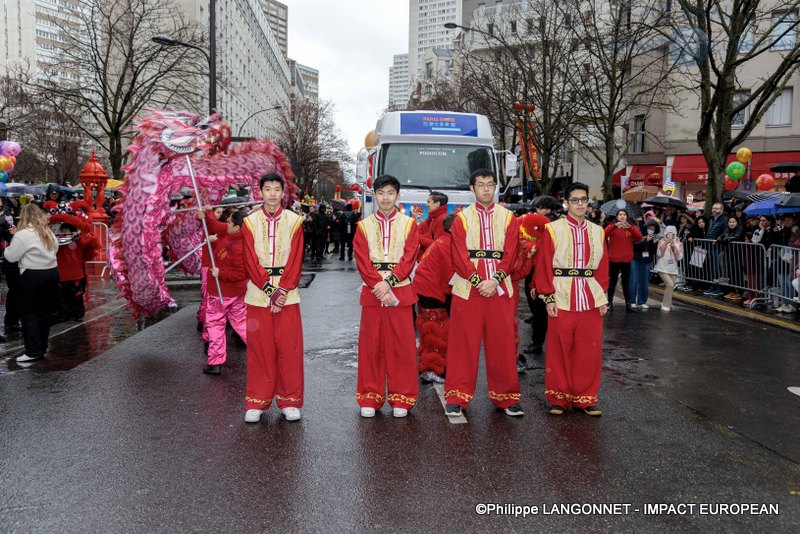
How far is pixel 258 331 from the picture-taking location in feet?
17.6

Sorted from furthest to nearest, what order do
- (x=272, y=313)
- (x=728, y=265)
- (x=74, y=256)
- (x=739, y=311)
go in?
(x=728, y=265), (x=739, y=311), (x=74, y=256), (x=272, y=313)

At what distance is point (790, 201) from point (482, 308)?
817 centimetres

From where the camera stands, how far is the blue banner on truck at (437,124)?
495 inches

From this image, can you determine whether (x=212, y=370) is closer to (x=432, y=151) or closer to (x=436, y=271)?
(x=436, y=271)

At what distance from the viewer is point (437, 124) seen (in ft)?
41.5

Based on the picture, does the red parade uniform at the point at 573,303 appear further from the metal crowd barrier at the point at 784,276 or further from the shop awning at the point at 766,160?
the shop awning at the point at 766,160

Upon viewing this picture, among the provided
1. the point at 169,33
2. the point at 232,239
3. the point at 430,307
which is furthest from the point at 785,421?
the point at 169,33

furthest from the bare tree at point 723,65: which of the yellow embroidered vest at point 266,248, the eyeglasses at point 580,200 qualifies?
the yellow embroidered vest at point 266,248

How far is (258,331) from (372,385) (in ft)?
3.31

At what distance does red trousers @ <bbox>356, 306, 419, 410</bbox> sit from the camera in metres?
5.43

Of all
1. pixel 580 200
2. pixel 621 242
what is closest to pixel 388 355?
pixel 580 200

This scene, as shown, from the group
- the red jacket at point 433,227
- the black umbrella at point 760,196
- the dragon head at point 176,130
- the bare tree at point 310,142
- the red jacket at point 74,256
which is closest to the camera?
the red jacket at point 433,227

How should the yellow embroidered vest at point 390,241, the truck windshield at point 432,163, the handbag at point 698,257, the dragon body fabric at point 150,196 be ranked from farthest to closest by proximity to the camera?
the handbag at point 698,257, the truck windshield at point 432,163, the dragon body fabric at point 150,196, the yellow embroidered vest at point 390,241

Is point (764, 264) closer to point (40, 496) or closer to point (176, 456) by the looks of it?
point (176, 456)
